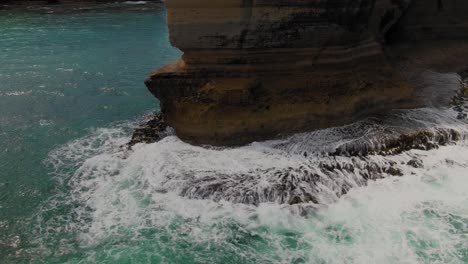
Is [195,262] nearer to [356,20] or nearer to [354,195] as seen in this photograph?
[354,195]

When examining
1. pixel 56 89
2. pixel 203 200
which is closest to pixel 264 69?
pixel 203 200

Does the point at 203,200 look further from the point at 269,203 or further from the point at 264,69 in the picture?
the point at 264,69

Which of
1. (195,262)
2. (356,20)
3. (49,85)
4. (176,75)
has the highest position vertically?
(356,20)

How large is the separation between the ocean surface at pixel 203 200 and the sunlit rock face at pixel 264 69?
0.57 metres

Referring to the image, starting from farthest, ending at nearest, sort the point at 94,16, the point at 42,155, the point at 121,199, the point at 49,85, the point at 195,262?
the point at 94,16, the point at 49,85, the point at 42,155, the point at 121,199, the point at 195,262

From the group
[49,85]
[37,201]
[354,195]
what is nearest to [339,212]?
[354,195]

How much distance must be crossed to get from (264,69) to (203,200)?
368 cm

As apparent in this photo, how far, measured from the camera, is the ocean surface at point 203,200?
7641 millimetres

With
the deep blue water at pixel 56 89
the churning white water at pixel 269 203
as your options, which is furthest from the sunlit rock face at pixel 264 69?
the deep blue water at pixel 56 89

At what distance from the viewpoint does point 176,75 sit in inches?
→ 416

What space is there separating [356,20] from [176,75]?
4.80 metres

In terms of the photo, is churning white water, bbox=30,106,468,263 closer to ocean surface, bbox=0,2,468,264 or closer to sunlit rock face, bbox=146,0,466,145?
ocean surface, bbox=0,2,468,264

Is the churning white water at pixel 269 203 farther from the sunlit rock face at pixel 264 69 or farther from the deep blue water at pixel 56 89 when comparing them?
the deep blue water at pixel 56 89

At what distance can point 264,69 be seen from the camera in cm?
1033
